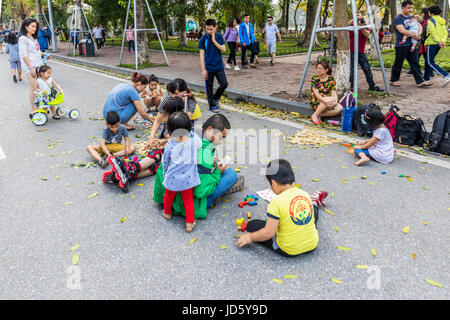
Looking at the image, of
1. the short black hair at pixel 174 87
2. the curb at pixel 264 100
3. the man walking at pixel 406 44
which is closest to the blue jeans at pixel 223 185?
the short black hair at pixel 174 87

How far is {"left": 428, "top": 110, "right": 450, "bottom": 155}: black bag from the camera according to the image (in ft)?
15.8

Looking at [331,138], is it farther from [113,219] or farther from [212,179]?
[113,219]

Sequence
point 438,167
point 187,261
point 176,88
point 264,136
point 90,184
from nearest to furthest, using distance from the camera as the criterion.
Answer: point 187,261 → point 90,184 → point 438,167 → point 176,88 → point 264,136

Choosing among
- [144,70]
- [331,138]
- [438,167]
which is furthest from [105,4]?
[438,167]

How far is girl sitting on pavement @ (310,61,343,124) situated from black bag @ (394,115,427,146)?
127cm

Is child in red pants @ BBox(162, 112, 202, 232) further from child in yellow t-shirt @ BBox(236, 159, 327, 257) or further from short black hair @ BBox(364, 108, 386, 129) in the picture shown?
short black hair @ BBox(364, 108, 386, 129)

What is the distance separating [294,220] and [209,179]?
108cm

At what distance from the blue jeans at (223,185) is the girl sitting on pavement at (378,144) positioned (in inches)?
74.0

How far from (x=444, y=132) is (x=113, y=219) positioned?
4588mm

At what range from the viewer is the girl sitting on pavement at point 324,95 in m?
6.32

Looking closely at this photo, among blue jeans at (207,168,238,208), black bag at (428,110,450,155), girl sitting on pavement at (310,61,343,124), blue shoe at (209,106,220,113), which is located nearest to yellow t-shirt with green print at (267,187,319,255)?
blue jeans at (207,168,238,208)

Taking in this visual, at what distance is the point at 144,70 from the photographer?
497 inches

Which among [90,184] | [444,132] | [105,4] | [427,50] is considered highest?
[105,4]

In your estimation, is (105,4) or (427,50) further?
(105,4)
